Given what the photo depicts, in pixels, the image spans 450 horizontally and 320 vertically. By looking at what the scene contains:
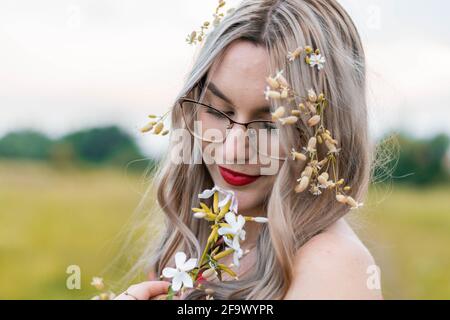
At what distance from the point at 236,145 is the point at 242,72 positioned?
0.72 feet

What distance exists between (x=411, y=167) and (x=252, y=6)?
6769 mm

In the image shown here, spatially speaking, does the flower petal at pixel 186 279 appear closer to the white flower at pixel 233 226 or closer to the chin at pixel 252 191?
the white flower at pixel 233 226

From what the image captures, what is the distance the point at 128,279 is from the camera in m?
2.84

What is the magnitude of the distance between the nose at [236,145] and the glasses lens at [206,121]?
0.05 meters

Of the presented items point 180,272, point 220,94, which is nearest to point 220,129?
point 220,94

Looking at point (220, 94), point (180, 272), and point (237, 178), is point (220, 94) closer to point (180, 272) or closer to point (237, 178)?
point (237, 178)

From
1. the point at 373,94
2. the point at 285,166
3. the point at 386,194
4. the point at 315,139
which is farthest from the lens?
the point at 386,194

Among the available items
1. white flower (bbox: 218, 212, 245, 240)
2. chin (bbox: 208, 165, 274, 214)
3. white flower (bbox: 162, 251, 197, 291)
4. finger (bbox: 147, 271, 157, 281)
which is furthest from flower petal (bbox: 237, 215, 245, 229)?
finger (bbox: 147, 271, 157, 281)

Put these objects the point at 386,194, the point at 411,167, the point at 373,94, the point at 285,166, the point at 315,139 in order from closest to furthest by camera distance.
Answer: the point at 315,139, the point at 285,166, the point at 373,94, the point at 386,194, the point at 411,167

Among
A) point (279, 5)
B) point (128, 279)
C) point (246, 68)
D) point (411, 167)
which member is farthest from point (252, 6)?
point (411, 167)

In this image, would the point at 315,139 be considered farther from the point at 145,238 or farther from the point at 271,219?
the point at 145,238

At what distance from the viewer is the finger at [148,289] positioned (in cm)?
209

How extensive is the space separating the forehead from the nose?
0.08m

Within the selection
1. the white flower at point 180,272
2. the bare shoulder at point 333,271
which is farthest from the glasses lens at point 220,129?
the white flower at point 180,272
